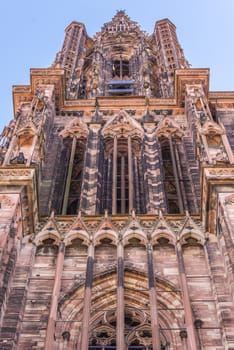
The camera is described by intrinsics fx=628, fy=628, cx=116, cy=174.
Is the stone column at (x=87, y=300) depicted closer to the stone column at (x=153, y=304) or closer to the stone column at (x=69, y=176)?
the stone column at (x=153, y=304)

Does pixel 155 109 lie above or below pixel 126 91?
below

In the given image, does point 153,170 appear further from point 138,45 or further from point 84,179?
point 138,45

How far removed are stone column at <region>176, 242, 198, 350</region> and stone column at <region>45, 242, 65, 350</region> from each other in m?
2.69

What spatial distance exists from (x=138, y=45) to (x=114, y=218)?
24.9 m

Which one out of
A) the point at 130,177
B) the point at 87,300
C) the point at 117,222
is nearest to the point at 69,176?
the point at 130,177

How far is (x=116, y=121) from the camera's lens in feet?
82.9

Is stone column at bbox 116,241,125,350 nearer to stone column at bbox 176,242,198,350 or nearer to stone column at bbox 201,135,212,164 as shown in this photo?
stone column at bbox 176,242,198,350

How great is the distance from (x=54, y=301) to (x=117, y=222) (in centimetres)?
412

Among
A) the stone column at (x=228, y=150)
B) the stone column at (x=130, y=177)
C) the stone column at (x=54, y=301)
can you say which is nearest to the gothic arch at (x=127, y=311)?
the stone column at (x=54, y=301)

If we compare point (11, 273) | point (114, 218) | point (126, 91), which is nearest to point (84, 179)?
point (114, 218)

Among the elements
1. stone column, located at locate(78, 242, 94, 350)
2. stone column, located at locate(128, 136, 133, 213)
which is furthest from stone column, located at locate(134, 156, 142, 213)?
stone column, located at locate(78, 242, 94, 350)

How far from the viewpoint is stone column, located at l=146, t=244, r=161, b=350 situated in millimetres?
11856

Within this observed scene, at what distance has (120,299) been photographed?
13203 millimetres

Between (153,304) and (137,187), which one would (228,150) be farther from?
(153,304)
